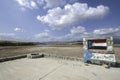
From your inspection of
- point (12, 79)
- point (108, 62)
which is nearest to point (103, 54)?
point (108, 62)

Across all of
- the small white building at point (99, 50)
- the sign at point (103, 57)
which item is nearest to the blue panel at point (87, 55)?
the small white building at point (99, 50)

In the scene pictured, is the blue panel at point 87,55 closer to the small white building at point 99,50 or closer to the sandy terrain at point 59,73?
the small white building at point 99,50

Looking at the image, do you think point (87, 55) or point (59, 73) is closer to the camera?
point (59, 73)

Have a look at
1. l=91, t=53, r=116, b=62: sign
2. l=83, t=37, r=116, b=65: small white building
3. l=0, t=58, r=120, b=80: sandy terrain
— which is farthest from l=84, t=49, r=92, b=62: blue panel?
l=0, t=58, r=120, b=80: sandy terrain

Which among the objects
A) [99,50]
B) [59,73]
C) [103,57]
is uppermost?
[99,50]

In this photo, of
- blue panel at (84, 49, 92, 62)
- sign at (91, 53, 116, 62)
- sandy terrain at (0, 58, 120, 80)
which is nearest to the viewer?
sandy terrain at (0, 58, 120, 80)

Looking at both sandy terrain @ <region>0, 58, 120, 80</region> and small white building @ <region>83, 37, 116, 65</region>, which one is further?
small white building @ <region>83, 37, 116, 65</region>

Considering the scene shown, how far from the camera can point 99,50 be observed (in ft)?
22.1

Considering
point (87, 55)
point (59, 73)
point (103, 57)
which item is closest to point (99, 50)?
point (103, 57)

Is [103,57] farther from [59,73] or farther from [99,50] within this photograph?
[59,73]

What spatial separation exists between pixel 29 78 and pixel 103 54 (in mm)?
5119

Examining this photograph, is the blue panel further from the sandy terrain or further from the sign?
the sandy terrain

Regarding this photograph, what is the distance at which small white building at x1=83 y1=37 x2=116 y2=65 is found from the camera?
20.4 feet

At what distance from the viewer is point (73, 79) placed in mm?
4301
